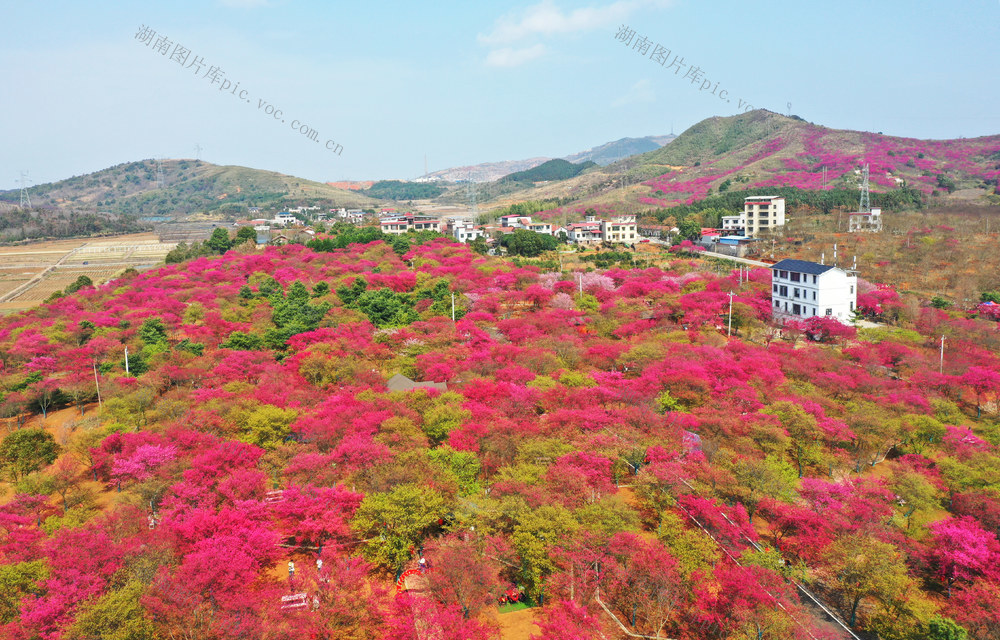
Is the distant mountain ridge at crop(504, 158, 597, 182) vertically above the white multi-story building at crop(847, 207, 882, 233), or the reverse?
the distant mountain ridge at crop(504, 158, 597, 182)

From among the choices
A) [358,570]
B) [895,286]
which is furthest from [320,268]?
[895,286]

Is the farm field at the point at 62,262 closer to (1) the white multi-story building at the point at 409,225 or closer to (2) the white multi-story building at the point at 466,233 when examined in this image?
(1) the white multi-story building at the point at 409,225

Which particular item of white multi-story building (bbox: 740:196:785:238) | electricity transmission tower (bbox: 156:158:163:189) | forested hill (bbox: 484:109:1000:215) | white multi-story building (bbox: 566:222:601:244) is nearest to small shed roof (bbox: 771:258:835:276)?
white multi-story building (bbox: 740:196:785:238)

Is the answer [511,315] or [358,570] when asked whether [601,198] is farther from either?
[358,570]

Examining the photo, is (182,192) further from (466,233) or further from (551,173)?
(466,233)

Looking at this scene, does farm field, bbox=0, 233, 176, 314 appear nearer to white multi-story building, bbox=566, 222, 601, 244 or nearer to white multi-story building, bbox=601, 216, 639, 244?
white multi-story building, bbox=566, 222, 601, 244

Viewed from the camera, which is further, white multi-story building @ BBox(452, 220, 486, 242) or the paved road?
white multi-story building @ BBox(452, 220, 486, 242)

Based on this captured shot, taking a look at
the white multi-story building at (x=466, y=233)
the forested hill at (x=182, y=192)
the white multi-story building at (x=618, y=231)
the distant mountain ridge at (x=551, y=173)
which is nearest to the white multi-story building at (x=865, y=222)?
the white multi-story building at (x=618, y=231)

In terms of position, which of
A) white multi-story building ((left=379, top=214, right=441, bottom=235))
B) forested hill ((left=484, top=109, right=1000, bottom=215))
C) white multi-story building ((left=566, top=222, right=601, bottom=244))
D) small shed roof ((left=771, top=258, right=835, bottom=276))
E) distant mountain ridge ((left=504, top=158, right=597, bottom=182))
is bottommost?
small shed roof ((left=771, top=258, right=835, bottom=276))
